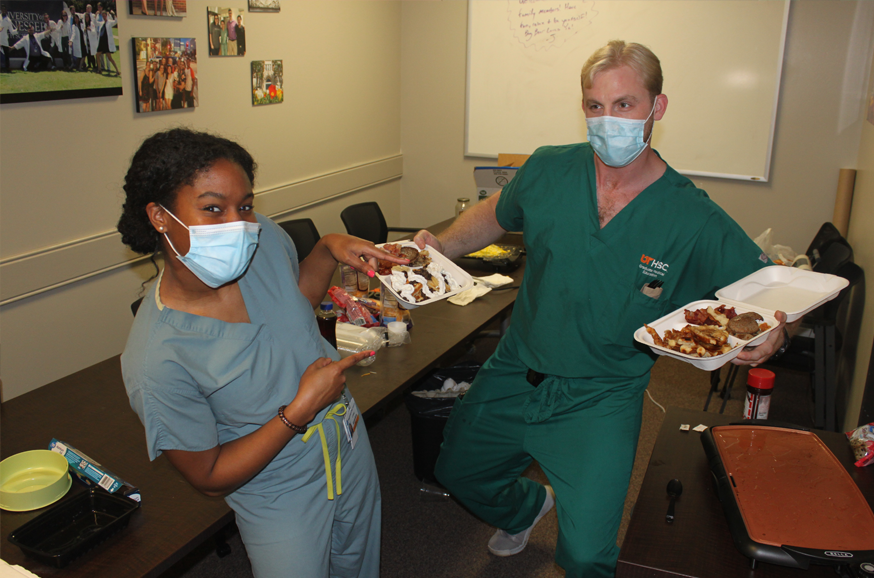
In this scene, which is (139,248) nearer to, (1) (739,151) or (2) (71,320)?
(2) (71,320)

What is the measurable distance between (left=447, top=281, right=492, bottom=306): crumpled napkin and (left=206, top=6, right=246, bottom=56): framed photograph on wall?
6.88ft

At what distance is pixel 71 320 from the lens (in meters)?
3.11

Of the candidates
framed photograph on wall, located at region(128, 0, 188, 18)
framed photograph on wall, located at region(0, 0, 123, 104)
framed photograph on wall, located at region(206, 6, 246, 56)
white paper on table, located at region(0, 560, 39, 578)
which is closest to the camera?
white paper on table, located at region(0, 560, 39, 578)

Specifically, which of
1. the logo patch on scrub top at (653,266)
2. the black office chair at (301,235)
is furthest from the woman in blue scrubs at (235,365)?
the black office chair at (301,235)

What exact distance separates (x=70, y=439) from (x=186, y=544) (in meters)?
0.59

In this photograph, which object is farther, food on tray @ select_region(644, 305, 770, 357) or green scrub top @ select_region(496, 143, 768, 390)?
green scrub top @ select_region(496, 143, 768, 390)

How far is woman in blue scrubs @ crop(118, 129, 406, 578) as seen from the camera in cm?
127

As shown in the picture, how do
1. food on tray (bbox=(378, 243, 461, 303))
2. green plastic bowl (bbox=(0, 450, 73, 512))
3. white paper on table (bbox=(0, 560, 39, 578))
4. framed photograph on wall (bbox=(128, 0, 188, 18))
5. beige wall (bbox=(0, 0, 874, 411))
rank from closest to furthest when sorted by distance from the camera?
white paper on table (bbox=(0, 560, 39, 578)) → green plastic bowl (bbox=(0, 450, 73, 512)) → food on tray (bbox=(378, 243, 461, 303)) → beige wall (bbox=(0, 0, 874, 411)) → framed photograph on wall (bbox=(128, 0, 188, 18))

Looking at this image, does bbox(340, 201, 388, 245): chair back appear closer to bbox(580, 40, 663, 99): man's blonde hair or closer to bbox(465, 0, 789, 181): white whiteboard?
bbox(465, 0, 789, 181): white whiteboard

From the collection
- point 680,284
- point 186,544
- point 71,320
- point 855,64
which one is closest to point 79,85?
point 71,320

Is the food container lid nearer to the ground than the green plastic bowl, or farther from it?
nearer to the ground

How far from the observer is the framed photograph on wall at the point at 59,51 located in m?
2.64

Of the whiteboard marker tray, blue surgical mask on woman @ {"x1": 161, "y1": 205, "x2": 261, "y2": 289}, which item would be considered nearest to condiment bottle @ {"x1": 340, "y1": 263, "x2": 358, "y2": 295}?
blue surgical mask on woman @ {"x1": 161, "y1": 205, "x2": 261, "y2": 289}

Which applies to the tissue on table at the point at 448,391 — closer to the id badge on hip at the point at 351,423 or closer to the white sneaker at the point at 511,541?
the white sneaker at the point at 511,541
